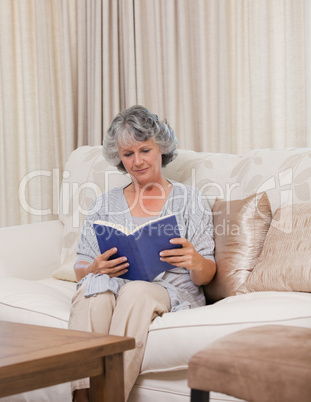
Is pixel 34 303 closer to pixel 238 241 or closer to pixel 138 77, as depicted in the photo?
pixel 238 241

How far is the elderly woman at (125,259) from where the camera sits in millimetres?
1916

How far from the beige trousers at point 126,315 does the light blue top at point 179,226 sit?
0.27ft

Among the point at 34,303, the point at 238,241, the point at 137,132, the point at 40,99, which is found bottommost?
the point at 34,303

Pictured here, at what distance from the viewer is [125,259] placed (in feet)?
6.79

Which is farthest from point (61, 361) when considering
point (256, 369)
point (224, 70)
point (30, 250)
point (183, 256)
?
point (224, 70)

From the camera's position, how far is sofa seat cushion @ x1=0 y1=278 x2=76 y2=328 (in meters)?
2.12

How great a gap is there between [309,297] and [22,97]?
283cm

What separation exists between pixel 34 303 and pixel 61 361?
0.86 m

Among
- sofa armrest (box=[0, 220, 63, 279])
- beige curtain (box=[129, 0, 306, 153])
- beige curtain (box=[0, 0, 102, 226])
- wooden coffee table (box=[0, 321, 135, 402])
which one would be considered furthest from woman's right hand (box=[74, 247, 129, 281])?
beige curtain (box=[0, 0, 102, 226])

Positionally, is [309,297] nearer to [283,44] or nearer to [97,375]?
[97,375]

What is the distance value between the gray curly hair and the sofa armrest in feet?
2.08

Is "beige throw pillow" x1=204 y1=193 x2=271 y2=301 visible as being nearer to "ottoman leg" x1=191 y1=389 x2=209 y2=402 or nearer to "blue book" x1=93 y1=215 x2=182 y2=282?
"blue book" x1=93 y1=215 x2=182 y2=282

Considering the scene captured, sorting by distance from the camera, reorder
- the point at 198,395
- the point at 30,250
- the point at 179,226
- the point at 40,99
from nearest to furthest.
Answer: the point at 198,395 → the point at 179,226 → the point at 30,250 → the point at 40,99

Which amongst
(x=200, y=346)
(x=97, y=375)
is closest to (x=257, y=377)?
(x=97, y=375)
